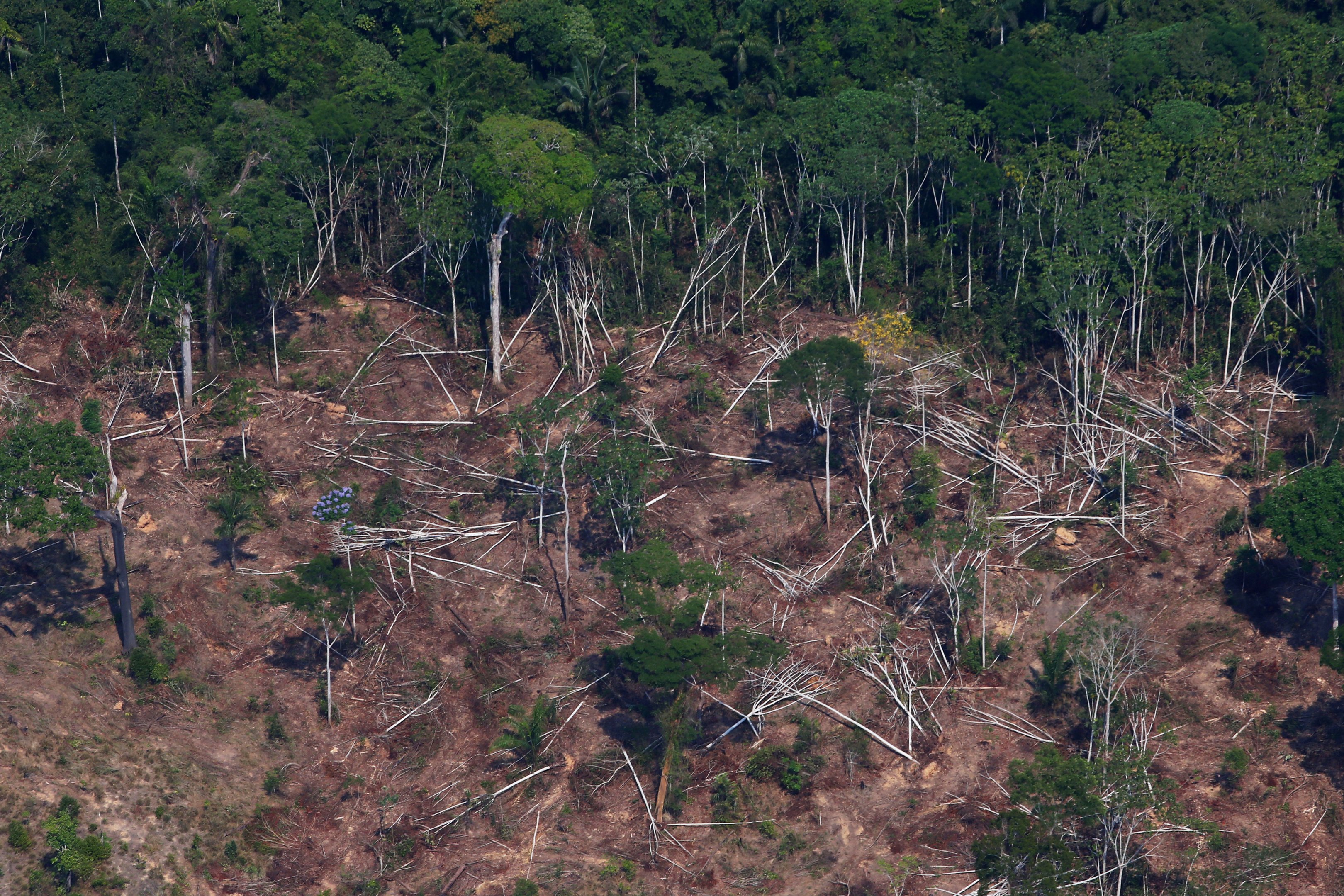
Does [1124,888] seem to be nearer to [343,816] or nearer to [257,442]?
[343,816]

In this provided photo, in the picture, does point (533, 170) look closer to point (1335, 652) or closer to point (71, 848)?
point (71, 848)

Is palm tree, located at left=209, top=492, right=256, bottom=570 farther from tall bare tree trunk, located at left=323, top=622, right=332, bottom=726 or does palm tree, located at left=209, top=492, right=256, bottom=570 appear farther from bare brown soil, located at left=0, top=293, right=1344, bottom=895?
tall bare tree trunk, located at left=323, top=622, right=332, bottom=726

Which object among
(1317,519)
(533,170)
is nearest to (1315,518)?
(1317,519)

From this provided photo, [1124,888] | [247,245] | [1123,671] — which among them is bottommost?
[1124,888]

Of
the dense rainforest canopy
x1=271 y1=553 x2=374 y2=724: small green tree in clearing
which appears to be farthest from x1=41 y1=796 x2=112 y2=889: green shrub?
the dense rainforest canopy

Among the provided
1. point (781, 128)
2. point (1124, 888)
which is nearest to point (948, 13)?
point (781, 128)
